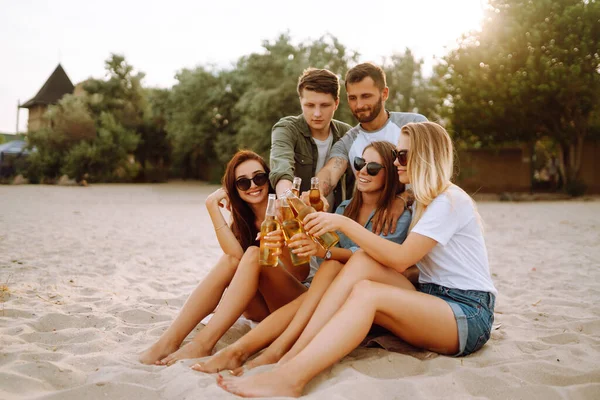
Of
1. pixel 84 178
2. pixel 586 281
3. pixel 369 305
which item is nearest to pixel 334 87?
pixel 369 305

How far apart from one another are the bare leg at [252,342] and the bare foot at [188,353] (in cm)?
20

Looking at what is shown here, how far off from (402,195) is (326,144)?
114cm

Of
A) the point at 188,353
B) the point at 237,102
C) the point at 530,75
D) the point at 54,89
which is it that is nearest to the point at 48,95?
the point at 54,89

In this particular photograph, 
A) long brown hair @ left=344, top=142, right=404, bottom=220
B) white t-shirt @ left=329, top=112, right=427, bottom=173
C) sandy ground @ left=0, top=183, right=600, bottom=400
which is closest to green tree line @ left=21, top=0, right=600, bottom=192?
sandy ground @ left=0, top=183, right=600, bottom=400

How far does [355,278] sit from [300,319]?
15.9 inches

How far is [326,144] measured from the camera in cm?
424

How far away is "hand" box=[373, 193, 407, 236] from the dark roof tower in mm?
34489

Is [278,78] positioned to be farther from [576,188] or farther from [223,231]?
[223,231]

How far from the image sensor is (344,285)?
8.93 feet

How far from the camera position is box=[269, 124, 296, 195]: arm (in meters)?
3.46

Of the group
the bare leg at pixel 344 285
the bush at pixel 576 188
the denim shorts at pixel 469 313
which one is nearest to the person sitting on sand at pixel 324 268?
the bare leg at pixel 344 285

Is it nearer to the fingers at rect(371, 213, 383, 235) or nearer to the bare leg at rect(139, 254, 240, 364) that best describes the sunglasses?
the fingers at rect(371, 213, 383, 235)

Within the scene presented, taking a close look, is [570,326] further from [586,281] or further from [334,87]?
[334,87]

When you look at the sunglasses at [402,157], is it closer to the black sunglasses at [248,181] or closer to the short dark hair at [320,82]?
the black sunglasses at [248,181]
